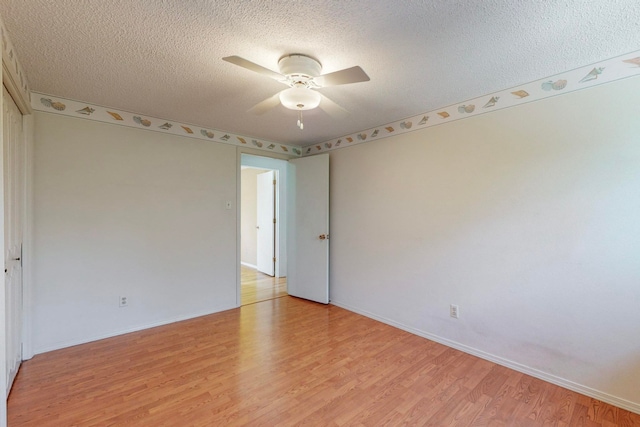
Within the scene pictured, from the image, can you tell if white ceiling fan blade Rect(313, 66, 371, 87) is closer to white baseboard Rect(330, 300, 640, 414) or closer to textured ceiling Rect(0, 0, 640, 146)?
textured ceiling Rect(0, 0, 640, 146)

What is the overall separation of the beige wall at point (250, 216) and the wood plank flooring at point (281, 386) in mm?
3519

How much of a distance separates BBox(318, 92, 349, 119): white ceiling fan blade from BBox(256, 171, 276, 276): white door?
2.98m

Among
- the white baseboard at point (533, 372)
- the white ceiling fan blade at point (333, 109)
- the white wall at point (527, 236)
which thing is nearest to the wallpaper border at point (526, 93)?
the white wall at point (527, 236)

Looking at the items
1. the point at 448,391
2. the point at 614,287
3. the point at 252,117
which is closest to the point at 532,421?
the point at 448,391

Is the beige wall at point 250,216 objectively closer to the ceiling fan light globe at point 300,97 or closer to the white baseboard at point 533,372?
the white baseboard at point 533,372

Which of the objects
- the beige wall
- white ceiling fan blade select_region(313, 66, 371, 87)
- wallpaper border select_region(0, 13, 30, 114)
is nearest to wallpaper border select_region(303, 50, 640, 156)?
white ceiling fan blade select_region(313, 66, 371, 87)

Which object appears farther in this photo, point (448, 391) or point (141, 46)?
point (448, 391)

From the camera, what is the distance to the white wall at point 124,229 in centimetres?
252

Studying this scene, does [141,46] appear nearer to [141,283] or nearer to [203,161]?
[203,161]

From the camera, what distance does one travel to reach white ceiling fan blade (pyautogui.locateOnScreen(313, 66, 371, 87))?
1547 millimetres

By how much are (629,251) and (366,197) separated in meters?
2.20

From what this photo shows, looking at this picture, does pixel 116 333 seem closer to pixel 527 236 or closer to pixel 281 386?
pixel 281 386

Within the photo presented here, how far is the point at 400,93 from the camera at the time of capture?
2393 mm

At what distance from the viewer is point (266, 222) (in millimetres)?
5875
